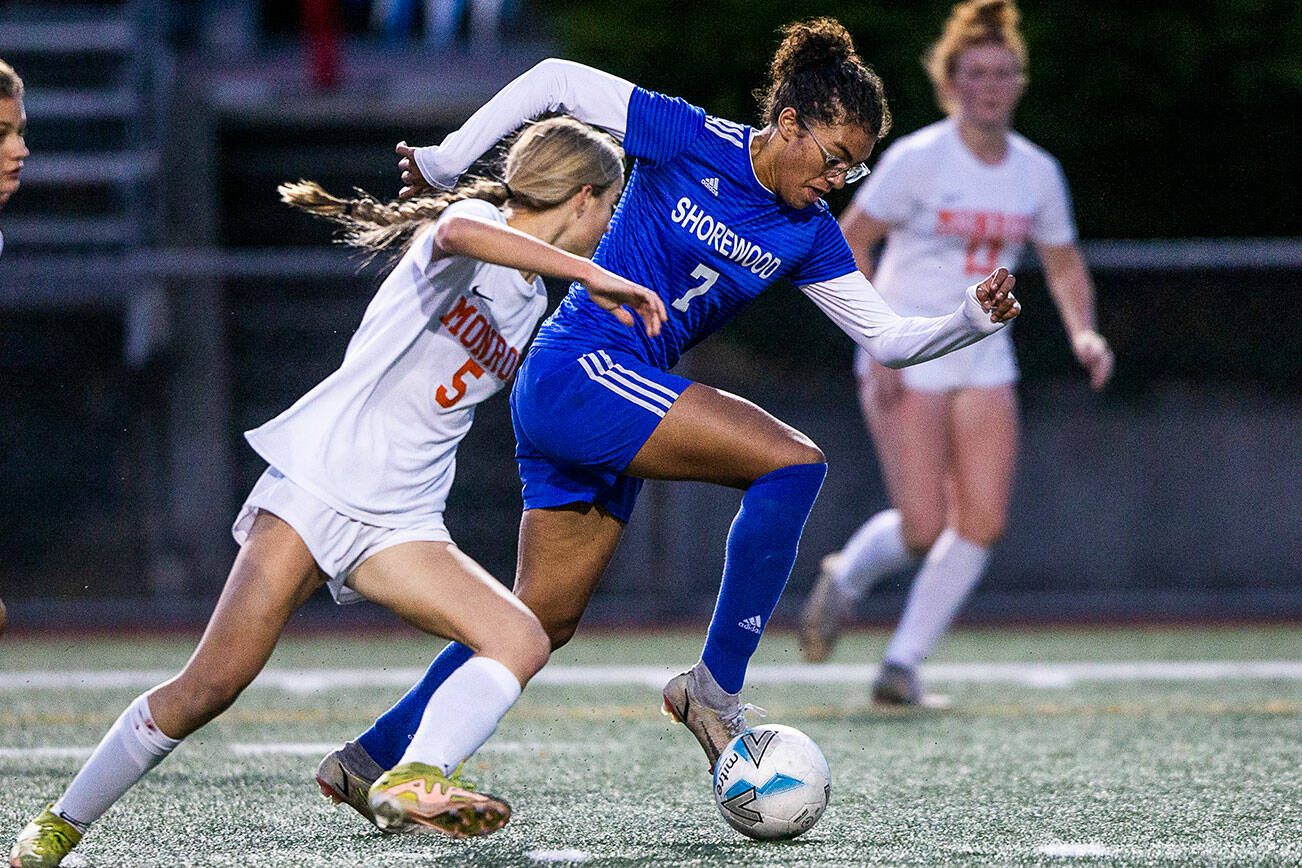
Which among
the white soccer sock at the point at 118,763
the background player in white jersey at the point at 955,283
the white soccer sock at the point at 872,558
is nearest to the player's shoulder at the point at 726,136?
the white soccer sock at the point at 118,763

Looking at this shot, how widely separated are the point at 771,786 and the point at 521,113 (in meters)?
1.50

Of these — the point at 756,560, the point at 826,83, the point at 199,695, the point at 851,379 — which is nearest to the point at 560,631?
the point at 756,560

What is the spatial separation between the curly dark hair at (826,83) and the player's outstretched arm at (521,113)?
0.34 metres

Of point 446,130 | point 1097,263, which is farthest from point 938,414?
point 446,130

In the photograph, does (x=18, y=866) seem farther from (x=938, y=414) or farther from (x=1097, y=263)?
(x=1097, y=263)

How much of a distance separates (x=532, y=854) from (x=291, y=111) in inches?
367

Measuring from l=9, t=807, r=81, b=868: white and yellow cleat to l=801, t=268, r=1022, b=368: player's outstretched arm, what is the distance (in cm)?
196

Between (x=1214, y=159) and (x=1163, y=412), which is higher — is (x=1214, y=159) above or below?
above

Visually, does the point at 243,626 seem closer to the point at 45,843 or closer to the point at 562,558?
the point at 45,843

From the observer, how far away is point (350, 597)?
349 centimetres

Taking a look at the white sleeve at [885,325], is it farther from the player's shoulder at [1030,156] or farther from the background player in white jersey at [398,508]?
the player's shoulder at [1030,156]

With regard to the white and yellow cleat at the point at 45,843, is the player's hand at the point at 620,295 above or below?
above

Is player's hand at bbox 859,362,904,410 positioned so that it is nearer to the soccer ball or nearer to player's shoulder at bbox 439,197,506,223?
the soccer ball

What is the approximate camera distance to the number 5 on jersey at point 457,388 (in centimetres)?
344
